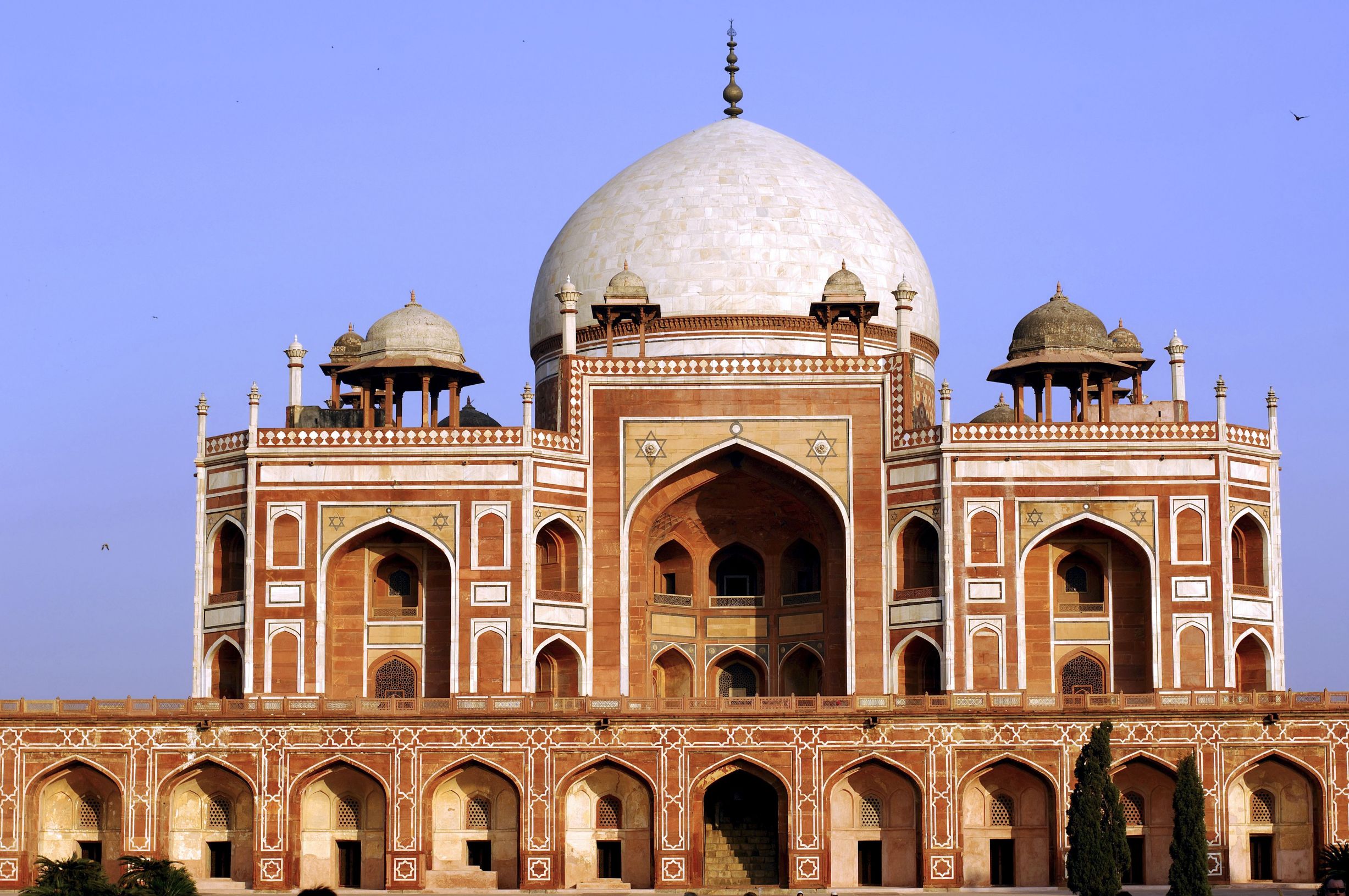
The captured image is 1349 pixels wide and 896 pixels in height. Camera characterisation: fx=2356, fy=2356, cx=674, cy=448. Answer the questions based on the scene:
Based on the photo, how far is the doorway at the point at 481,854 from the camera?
3566 centimetres

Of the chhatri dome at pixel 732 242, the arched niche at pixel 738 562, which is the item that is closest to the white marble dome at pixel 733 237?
the chhatri dome at pixel 732 242

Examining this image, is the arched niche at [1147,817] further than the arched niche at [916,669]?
No

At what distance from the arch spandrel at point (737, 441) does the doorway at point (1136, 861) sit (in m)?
7.81

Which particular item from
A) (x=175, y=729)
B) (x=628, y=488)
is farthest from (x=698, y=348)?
(x=175, y=729)

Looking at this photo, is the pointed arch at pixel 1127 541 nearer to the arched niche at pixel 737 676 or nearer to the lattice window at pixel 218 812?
the arched niche at pixel 737 676

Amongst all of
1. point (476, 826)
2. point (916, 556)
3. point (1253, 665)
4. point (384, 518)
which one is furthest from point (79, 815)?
point (1253, 665)

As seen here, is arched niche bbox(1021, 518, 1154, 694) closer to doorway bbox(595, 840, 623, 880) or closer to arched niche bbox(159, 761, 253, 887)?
doorway bbox(595, 840, 623, 880)

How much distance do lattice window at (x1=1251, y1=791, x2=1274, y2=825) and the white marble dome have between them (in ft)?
40.4

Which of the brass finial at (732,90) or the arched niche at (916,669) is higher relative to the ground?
the brass finial at (732,90)

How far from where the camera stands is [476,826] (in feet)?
117

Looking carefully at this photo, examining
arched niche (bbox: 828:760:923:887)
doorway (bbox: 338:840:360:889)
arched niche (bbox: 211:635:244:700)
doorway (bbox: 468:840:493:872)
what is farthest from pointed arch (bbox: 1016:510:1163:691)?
arched niche (bbox: 211:635:244:700)

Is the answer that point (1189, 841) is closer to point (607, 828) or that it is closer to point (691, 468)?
point (607, 828)

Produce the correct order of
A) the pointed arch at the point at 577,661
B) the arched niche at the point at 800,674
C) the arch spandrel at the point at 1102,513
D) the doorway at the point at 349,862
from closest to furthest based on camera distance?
the doorway at the point at 349,862, the arch spandrel at the point at 1102,513, the pointed arch at the point at 577,661, the arched niche at the point at 800,674

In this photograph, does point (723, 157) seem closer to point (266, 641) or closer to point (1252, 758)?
point (266, 641)
